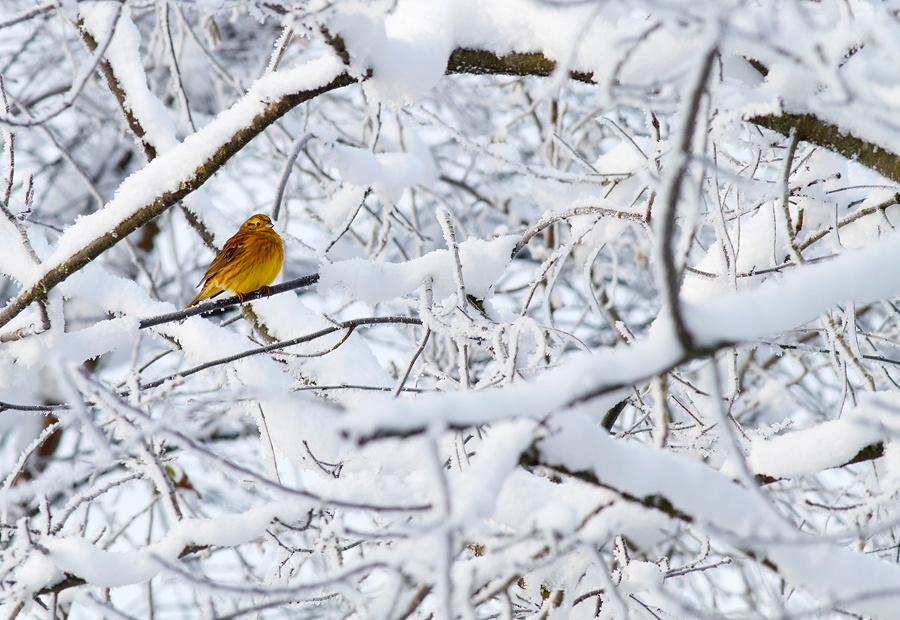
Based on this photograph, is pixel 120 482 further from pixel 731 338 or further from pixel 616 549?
pixel 731 338

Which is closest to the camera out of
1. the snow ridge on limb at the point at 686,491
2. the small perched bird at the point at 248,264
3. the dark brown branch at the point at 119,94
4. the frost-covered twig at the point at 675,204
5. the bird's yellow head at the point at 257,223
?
the frost-covered twig at the point at 675,204

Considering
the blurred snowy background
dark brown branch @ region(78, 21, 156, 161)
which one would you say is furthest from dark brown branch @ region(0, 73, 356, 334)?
dark brown branch @ region(78, 21, 156, 161)

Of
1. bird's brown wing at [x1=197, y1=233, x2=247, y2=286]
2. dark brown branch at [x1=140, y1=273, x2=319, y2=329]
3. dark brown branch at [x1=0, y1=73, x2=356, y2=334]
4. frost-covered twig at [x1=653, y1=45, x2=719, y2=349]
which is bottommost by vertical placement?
frost-covered twig at [x1=653, y1=45, x2=719, y2=349]

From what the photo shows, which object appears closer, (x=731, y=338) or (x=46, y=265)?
(x=731, y=338)

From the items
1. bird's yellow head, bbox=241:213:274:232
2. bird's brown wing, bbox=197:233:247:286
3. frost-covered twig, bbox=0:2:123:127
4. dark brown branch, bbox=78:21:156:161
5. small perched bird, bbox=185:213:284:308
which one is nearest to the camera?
frost-covered twig, bbox=0:2:123:127

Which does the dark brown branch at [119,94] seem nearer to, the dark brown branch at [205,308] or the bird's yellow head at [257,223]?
the dark brown branch at [205,308]

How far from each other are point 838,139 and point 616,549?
1.38 meters

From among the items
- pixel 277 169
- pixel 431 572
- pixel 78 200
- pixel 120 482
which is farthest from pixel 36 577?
Answer: pixel 78 200

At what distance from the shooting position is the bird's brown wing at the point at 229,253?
3.49 meters

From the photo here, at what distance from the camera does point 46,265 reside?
8.01 ft

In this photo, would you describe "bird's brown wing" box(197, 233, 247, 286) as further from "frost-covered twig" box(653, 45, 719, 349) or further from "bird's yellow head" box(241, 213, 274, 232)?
"frost-covered twig" box(653, 45, 719, 349)

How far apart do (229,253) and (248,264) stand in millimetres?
282

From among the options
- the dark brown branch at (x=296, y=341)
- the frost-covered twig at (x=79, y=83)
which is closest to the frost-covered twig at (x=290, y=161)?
the dark brown branch at (x=296, y=341)

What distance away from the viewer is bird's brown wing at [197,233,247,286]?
11.5 ft
